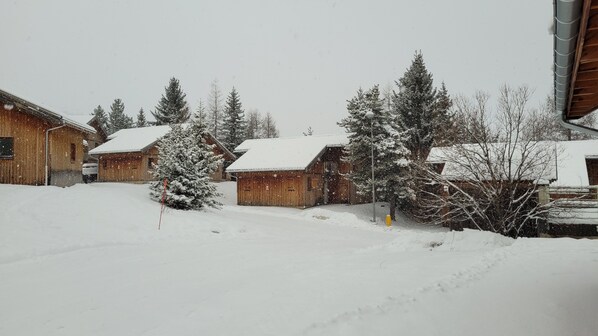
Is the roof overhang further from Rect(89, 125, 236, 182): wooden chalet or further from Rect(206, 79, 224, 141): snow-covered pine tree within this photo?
Rect(206, 79, 224, 141): snow-covered pine tree

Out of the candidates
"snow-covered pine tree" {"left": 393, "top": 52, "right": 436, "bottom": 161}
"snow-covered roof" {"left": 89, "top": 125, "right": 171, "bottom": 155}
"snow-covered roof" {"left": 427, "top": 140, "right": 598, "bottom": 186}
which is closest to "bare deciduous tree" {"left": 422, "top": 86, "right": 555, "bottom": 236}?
"snow-covered roof" {"left": 427, "top": 140, "right": 598, "bottom": 186}

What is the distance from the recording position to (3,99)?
61.9ft

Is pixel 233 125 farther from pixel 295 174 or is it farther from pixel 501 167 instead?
pixel 501 167

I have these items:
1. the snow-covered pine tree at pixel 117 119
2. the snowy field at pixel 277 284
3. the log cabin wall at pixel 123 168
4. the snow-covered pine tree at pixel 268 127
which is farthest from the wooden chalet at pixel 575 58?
the snow-covered pine tree at pixel 117 119

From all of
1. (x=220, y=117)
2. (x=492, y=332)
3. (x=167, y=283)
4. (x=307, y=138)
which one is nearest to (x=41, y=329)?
(x=167, y=283)

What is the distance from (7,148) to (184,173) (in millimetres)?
9100

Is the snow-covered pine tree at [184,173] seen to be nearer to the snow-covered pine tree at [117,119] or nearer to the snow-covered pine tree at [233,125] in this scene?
the snow-covered pine tree at [233,125]

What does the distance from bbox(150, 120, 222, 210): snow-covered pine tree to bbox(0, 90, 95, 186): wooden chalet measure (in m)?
5.56

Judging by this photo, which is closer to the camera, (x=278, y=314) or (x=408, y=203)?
(x=278, y=314)

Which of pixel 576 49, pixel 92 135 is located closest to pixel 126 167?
pixel 92 135

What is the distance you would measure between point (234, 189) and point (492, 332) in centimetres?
3539

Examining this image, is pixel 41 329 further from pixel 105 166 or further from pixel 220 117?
pixel 220 117

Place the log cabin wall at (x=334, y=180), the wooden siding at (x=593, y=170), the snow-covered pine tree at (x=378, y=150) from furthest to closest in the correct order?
the log cabin wall at (x=334, y=180) → the snow-covered pine tree at (x=378, y=150) → the wooden siding at (x=593, y=170)

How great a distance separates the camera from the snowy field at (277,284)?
16.1 feet
